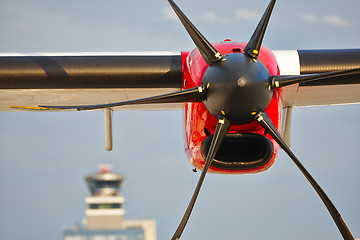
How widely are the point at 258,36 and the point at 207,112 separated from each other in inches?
53.2

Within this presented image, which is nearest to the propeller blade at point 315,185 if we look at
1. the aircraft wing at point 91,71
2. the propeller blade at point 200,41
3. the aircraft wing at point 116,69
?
the propeller blade at point 200,41

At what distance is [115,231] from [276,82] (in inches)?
2344

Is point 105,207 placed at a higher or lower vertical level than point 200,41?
lower

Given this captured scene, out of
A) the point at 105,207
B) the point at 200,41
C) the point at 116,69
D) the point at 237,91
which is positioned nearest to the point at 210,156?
the point at 237,91

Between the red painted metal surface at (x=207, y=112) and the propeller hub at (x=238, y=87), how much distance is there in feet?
2.17

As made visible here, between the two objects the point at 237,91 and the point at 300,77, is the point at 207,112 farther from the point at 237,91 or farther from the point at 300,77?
the point at 300,77

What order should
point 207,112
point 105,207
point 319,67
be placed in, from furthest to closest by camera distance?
point 105,207
point 319,67
point 207,112

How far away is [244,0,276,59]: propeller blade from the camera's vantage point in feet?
27.6

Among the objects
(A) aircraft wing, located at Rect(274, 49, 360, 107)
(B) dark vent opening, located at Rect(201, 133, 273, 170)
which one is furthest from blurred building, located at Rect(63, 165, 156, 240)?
(B) dark vent opening, located at Rect(201, 133, 273, 170)

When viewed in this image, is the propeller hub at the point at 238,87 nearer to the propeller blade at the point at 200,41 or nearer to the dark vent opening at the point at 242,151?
the propeller blade at the point at 200,41

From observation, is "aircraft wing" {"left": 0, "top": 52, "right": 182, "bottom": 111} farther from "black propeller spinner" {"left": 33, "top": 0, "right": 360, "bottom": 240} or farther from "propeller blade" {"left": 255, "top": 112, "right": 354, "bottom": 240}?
"propeller blade" {"left": 255, "top": 112, "right": 354, "bottom": 240}

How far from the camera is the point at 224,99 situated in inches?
312

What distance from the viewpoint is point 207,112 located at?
9.02 meters

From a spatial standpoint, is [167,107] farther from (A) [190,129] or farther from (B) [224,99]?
(B) [224,99]
